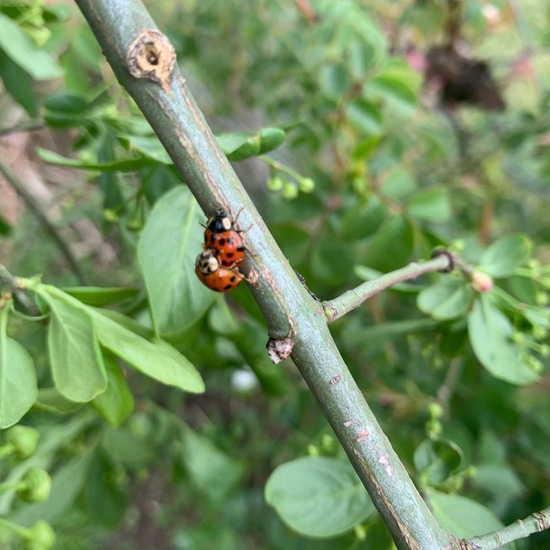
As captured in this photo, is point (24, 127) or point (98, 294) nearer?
point (98, 294)

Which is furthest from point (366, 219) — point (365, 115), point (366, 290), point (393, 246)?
point (366, 290)

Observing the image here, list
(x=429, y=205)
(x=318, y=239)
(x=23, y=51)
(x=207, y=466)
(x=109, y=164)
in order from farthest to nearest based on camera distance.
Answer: (x=207, y=466), (x=318, y=239), (x=429, y=205), (x=23, y=51), (x=109, y=164)

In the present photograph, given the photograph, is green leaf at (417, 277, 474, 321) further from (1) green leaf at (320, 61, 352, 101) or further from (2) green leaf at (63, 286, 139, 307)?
(1) green leaf at (320, 61, 352, 101)

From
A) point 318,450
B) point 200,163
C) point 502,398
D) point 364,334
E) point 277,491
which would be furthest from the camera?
point 502,398

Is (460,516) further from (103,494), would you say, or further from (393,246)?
(103,494)

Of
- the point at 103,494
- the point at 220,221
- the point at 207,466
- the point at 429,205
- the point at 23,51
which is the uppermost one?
the point at 23,51

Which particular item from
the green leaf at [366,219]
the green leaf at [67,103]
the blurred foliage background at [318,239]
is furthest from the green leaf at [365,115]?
the green leaf at [67,103]

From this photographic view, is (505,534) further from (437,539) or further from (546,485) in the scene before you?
(546,485)

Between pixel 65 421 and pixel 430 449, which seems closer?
pixel 430 449

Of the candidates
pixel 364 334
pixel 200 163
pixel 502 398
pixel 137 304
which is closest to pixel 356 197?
pixel 364 334
